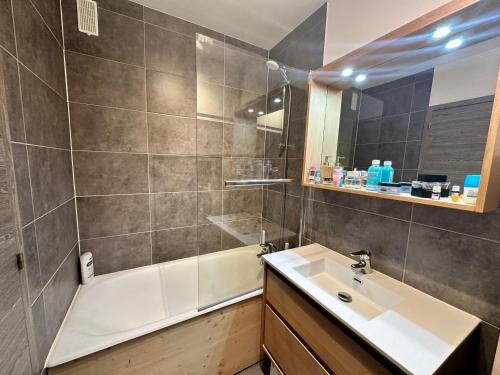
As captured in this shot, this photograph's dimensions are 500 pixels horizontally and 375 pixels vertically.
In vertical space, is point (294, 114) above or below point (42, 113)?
above

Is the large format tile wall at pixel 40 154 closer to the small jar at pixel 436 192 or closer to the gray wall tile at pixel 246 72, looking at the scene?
the gray wall tile at pixel 246 72

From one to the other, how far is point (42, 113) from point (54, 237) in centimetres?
67

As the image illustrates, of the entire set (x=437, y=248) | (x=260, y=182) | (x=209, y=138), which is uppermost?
(x=209, y=138)

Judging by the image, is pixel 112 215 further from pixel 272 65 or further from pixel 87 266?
pixel 272 65

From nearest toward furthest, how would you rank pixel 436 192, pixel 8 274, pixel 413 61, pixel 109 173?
pixel 8 274 → pixel 436 192 → pixel 413 61 → pixel 109 173

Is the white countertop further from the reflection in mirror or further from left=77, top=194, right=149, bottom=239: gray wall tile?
left=77, top=194, right=149, bottom=239: gray wall tile

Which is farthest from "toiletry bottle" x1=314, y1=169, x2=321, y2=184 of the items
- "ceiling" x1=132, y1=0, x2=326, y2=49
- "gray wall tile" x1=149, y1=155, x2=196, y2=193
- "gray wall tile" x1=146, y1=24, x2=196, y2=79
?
"gray wall tile" x1=146, y1=24, x2=196, y2=79

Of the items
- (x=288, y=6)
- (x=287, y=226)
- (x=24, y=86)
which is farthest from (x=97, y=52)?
(x=287, y=226)

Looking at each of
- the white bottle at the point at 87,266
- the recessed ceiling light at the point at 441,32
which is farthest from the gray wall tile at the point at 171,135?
the recessed ceiling light at the point at 441,32

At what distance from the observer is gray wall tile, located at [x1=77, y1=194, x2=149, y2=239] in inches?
60.4

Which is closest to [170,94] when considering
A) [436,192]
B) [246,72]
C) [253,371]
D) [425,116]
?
[246,72]

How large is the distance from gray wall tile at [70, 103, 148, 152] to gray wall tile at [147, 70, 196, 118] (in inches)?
6.3

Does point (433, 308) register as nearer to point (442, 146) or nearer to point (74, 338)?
point (442, 146)

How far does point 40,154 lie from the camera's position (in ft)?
3.25
